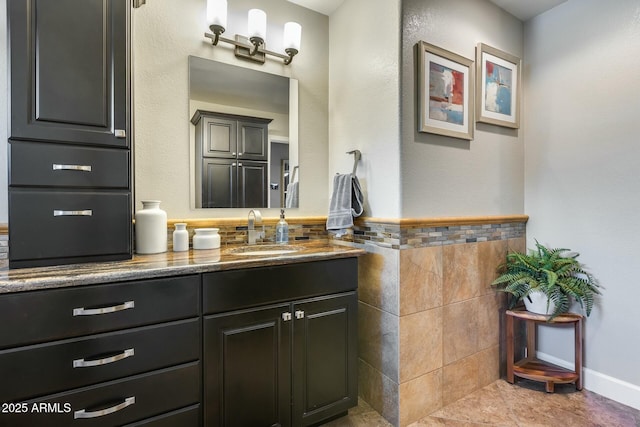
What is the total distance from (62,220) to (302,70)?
163 centimetres

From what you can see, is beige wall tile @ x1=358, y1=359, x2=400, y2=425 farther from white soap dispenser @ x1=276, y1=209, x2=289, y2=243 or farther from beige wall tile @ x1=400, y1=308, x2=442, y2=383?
white soap dispenser @ x1=276, y1=209, x2=289, y2=243

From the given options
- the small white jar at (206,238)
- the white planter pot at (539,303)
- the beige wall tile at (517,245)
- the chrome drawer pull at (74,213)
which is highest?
the chrome drawer pull at (74,213)

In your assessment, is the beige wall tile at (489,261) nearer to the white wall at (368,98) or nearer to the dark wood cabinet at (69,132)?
the white wall at (368,98)

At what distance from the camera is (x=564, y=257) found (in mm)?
2025

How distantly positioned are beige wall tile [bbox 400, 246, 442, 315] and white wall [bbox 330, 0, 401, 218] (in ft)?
0.87

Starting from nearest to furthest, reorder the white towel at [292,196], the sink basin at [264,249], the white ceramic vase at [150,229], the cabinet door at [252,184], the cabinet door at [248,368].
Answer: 1. the cabinet door at [248,368]
2. the white ceramic vase at [150,229]
3. the sink basin at [264,249]
4. the cabinet door at [252,184]
5. the white towel at [292,196]

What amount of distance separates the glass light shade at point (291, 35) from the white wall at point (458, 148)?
0.67m

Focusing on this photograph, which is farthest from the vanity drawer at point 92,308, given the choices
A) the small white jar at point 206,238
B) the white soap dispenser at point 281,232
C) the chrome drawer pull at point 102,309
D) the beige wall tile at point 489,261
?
the beige wall tile at point 489,261

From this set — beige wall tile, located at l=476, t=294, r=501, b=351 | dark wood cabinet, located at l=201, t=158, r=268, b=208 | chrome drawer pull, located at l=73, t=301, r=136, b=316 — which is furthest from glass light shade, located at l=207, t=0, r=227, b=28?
beige wall tile, located at l=476, t=294, r=501, b=351

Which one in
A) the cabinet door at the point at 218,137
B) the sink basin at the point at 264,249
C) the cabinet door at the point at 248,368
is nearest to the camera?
Result: the cabinet door at the point at 248,368

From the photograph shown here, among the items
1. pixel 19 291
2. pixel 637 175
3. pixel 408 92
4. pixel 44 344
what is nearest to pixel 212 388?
pixel 44 344

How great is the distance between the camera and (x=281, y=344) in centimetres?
142

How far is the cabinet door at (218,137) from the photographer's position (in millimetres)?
1813

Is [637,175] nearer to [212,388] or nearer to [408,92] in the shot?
→ [408,92]
